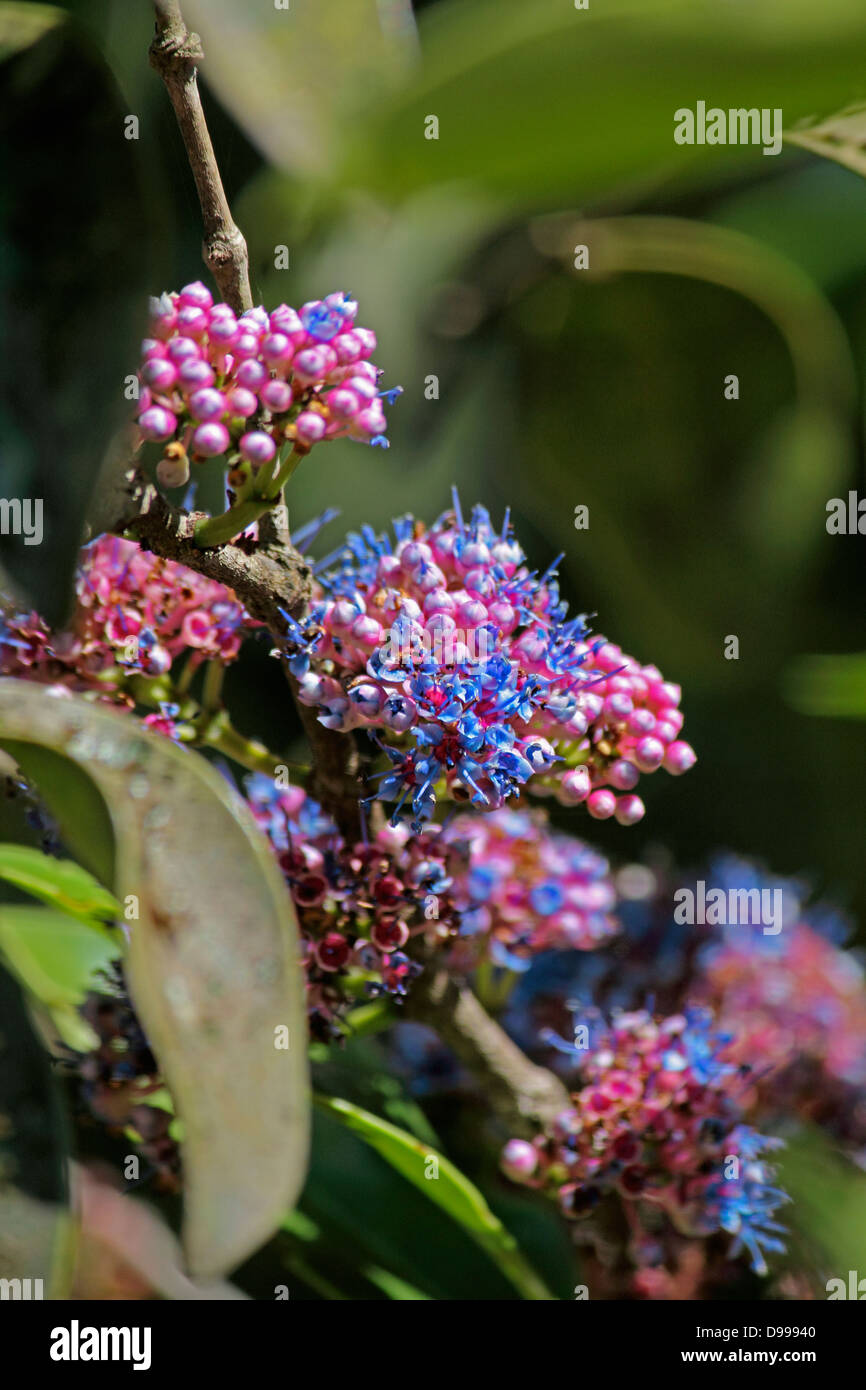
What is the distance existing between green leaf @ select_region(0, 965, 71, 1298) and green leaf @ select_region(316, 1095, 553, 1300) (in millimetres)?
234

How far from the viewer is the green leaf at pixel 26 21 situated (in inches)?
40.6

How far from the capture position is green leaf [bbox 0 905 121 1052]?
46.6 inches

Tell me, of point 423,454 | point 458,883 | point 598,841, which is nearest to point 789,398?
point 423,454

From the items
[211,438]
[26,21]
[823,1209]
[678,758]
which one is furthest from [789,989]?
[26,21]

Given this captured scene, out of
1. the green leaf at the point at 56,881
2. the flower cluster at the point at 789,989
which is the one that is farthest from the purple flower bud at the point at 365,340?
the flower cluster at the point at 789,989

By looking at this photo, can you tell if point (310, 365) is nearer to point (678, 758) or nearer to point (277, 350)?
point (277, 350)

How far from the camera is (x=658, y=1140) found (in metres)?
1.11

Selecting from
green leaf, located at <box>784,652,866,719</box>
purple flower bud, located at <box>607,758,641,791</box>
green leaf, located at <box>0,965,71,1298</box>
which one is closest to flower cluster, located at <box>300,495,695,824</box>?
purple flower bud, located at <box>607,758,641,791</box>

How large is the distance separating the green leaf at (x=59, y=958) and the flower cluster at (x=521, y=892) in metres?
0.32

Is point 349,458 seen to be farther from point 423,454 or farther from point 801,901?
point 801,901

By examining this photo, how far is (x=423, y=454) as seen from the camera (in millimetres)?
1489

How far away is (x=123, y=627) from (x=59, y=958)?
0.45 meters

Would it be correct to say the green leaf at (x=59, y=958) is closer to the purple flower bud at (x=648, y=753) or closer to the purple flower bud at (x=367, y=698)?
the purple flower bud at (x=367, y=698)

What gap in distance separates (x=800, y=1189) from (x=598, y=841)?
1.38ft
